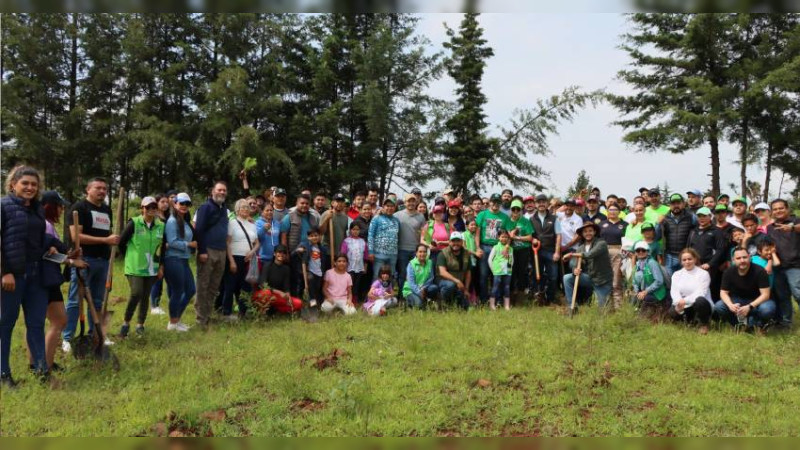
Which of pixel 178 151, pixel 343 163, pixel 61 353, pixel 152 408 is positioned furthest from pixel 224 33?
pixel 152 408

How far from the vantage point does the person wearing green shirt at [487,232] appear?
396 inches

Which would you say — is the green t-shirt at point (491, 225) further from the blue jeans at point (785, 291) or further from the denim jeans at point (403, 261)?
the blue jeans at point (785, 291)

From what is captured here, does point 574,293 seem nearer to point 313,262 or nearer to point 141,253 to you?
point 313,262

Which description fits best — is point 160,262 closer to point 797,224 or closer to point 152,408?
point 152,408

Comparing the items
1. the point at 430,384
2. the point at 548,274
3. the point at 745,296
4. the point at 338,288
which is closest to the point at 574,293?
the point at 548,274

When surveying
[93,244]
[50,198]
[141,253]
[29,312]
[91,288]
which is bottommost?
[29,312]

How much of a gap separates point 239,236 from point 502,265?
4.70m

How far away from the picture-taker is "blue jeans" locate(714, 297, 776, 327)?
7.89 metres

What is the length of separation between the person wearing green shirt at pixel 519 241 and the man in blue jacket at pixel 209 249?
17.2 ft

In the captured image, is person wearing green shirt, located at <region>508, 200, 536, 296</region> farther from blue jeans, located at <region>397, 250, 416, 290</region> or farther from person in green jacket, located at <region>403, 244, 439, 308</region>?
blue jeans, located at <region>397, 250, 416, 290</region>

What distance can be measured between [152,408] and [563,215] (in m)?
8.00

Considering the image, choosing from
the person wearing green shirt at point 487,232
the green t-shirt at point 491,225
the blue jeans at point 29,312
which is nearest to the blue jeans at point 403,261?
the person wearing green shirt at point 487,232

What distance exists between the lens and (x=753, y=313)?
800 centimetres

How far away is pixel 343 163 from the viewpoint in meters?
21.5
